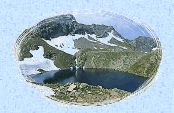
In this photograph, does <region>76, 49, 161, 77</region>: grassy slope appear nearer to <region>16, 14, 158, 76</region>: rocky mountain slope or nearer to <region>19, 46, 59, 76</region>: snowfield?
<region>16, 14, 158, 76</region>: rocky mountain slope

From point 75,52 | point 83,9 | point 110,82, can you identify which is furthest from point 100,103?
point 83,9

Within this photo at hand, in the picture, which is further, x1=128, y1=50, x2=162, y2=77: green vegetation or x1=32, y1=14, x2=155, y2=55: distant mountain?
x1=32, y1=14, x2=155, y2=55: distant mountain

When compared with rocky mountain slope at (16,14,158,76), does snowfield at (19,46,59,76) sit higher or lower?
lower

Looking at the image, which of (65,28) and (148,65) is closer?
(148,65)

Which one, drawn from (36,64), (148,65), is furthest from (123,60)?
(36,64)

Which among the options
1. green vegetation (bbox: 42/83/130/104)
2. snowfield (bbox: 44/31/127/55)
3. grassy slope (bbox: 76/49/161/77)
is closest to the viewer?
green vegetation (bbox: 42/83/130/104)

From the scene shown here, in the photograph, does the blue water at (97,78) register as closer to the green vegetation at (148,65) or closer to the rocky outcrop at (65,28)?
the green vegetation at (148,65)

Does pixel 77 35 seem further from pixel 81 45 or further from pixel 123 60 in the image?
pixel 123 60

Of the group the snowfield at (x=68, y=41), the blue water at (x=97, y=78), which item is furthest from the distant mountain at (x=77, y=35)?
the blue water at (x=97, y=78)

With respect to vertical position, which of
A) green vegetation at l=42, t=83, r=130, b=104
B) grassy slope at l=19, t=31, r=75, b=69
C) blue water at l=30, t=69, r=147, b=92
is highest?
grassy slope at l=19, t=31, r=75, b=69

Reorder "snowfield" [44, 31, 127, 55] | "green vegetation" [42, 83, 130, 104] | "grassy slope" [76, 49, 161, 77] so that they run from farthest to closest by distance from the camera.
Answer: "snowfield" [44, 31, 127, 55] → "grassy slope" [76, 49, 161, 77] → "green vegetation" [42, 83, 130, 104]

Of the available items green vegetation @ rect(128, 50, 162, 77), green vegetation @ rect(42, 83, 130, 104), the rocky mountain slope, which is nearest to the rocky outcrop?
the rocky mountain slope
